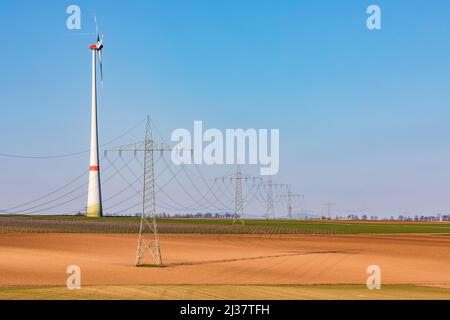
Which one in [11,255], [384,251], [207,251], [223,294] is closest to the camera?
[223,294]

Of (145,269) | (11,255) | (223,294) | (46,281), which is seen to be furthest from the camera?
(11,255)

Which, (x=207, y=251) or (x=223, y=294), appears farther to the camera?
(x=207, y=251)

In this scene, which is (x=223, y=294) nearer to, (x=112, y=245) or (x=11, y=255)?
(x=11, y=255)

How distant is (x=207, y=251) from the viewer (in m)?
76.7
